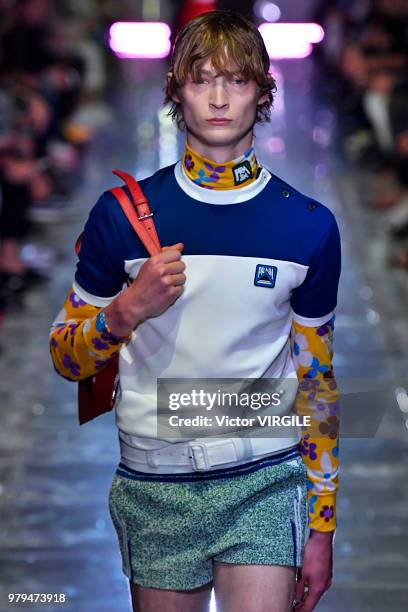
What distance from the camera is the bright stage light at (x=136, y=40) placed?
1681 centimetres

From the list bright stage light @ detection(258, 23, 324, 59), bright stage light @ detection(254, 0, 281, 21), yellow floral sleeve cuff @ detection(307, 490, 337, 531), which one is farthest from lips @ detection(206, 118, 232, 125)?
bright stage light @ detection(254, 0, 281, 21)

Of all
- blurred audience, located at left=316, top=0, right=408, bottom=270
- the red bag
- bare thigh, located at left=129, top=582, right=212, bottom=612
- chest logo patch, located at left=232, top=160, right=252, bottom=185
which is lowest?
blurred audience, located at left=316, top=0, right=408, bottom=270

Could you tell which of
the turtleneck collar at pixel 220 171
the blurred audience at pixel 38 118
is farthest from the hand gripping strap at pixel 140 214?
the blurred audience at pixel 38 118

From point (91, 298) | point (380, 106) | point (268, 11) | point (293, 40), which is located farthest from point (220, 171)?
point (268, 11)

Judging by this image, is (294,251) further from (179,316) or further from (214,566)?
(214,566)

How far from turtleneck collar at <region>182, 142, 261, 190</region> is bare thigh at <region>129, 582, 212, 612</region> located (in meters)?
0.79

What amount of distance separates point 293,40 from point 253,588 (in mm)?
15090

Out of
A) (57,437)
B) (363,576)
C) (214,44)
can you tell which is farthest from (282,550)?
(57,437)

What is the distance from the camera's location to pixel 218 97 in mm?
2604

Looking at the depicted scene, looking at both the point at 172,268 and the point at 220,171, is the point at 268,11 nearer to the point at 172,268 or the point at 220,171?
the point at 220,171

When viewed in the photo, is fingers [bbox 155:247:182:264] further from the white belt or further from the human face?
the white belt

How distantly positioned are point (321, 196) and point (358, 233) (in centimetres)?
89

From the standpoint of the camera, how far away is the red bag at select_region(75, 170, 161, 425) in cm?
263

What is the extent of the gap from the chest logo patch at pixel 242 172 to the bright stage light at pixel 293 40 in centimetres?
1448
